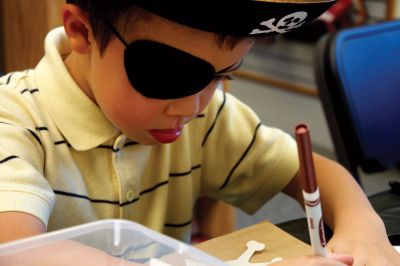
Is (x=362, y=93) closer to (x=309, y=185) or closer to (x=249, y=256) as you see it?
(x=249, y=256)

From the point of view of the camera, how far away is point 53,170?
2.55 feet

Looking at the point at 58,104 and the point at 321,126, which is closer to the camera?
the point at 58,104

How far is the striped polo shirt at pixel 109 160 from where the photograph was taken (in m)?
0.73

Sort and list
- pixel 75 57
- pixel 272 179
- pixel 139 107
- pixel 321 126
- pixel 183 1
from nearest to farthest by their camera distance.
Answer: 1. pixel 183 1
2. pixel 139 107
3. pixel 75 57
4. pixel 272 179
5. pixel 321 126

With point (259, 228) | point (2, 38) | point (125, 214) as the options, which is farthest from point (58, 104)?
point (2, 38)

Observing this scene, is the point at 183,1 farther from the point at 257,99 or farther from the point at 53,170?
the point at 257,99

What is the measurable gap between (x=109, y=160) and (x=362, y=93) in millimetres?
552

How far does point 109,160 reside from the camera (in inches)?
32.6

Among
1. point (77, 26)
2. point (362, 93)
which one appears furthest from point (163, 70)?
point (362, 93)

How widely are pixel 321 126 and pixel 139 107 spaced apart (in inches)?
79.2

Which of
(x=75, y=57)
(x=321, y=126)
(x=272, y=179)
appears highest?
(x=75, y=57)

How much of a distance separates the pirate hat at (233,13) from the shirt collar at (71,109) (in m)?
0.20

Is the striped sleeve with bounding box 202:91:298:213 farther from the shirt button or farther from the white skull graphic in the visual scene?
the white skull graphic

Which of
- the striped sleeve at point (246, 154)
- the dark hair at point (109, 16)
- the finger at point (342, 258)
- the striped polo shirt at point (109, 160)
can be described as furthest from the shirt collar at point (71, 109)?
the finger at point (342, 258)
